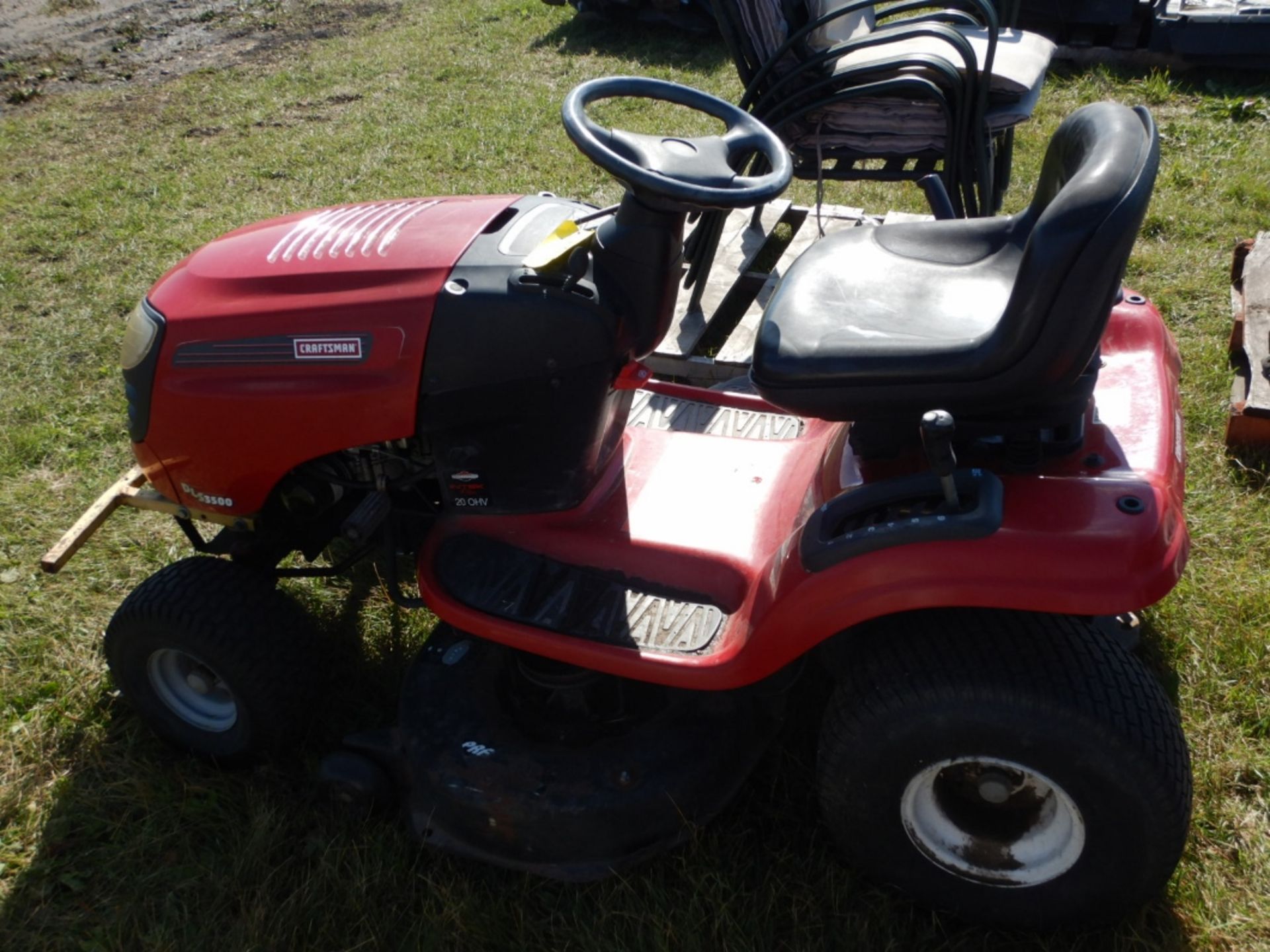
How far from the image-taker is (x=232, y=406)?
210cm

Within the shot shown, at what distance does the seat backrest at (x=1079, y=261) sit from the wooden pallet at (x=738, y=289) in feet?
5.01

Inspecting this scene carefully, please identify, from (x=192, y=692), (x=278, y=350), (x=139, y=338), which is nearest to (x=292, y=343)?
(x=278, y=350)

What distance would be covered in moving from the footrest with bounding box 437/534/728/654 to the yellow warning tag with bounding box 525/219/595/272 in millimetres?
597

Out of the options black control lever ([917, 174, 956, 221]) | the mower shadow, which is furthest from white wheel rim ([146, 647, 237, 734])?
black control lever ([917, 174, 956, 221])

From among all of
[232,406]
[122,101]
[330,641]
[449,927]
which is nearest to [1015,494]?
[449,927]

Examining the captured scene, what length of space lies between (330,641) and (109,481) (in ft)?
3.85

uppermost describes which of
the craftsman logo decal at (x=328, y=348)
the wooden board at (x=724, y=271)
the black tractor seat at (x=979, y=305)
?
the black tractor seat at (x=979, y=305)

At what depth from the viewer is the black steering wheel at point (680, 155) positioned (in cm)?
183

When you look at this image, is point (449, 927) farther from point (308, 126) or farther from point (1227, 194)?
point (308, 126)

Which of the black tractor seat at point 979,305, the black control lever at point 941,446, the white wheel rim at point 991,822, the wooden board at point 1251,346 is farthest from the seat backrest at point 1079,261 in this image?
the wooden board at point 1251,346

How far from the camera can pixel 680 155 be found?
196 centimetres

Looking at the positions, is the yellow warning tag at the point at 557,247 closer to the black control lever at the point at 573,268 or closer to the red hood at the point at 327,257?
the black control lever at the point at 573,268

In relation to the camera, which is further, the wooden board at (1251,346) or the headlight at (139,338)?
the wooden board at (1251,346)

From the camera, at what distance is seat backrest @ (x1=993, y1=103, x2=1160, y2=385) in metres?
1.50
